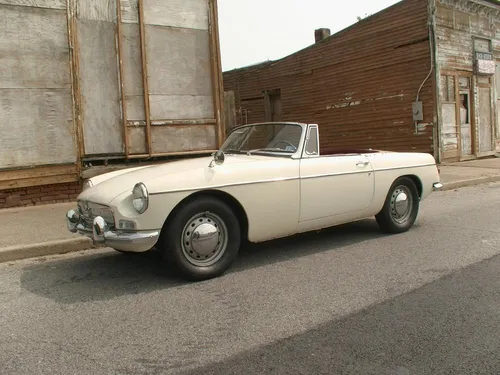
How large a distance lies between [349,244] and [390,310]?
6.94ft

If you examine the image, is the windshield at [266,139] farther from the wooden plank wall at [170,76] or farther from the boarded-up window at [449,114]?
the boarded-up window at [449,114]

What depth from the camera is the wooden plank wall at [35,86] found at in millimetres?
8273

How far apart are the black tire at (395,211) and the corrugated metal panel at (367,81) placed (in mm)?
9943

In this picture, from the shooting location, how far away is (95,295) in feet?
13.3

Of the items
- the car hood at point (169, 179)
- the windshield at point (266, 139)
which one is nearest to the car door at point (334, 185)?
the windshield at point (266, 139)

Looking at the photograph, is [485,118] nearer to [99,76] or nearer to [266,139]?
[99,76]

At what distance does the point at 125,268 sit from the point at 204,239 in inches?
43.1

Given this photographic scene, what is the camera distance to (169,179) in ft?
13.7

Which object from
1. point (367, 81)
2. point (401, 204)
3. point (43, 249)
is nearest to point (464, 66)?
point (367, 81)

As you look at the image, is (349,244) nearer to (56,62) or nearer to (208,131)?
(208,131)

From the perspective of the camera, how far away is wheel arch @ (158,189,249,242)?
417 centimetres

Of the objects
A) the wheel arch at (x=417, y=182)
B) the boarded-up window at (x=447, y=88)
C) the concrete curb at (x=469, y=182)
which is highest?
the boarded-up window at (x=447, y=88)

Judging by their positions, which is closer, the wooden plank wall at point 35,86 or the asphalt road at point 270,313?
the asphalt road at point 270,313

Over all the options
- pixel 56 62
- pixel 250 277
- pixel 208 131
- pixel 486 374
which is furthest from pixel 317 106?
pixel 486 374
